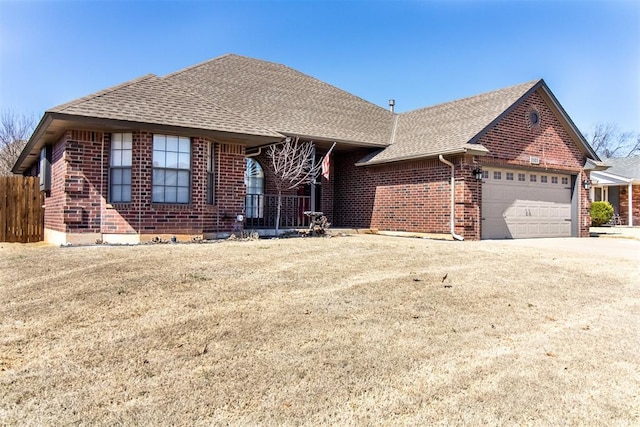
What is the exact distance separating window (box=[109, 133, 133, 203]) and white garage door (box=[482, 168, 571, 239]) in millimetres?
10046

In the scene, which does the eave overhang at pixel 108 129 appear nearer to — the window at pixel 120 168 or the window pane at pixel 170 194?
the window at pixel 120 168

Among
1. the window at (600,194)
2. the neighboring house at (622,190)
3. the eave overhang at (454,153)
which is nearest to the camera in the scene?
the eave overhang at (454,153)

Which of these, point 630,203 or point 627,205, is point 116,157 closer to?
point 630,203

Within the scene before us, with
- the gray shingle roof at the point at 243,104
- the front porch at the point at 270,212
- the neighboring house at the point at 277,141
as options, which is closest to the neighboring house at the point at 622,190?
the neighboring house at the point at 277,141

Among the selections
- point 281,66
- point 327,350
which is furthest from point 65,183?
point 281,66

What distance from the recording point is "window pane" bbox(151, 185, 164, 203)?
1077 centimetres

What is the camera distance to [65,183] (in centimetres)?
1029

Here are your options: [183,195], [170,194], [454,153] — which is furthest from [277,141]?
[454,153]

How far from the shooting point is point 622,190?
2700 centimetres

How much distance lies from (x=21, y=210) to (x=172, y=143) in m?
5.64

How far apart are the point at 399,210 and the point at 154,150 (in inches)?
312

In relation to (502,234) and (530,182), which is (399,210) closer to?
(502,234)

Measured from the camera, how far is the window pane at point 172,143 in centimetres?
1089

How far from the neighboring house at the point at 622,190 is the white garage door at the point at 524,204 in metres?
12.2
